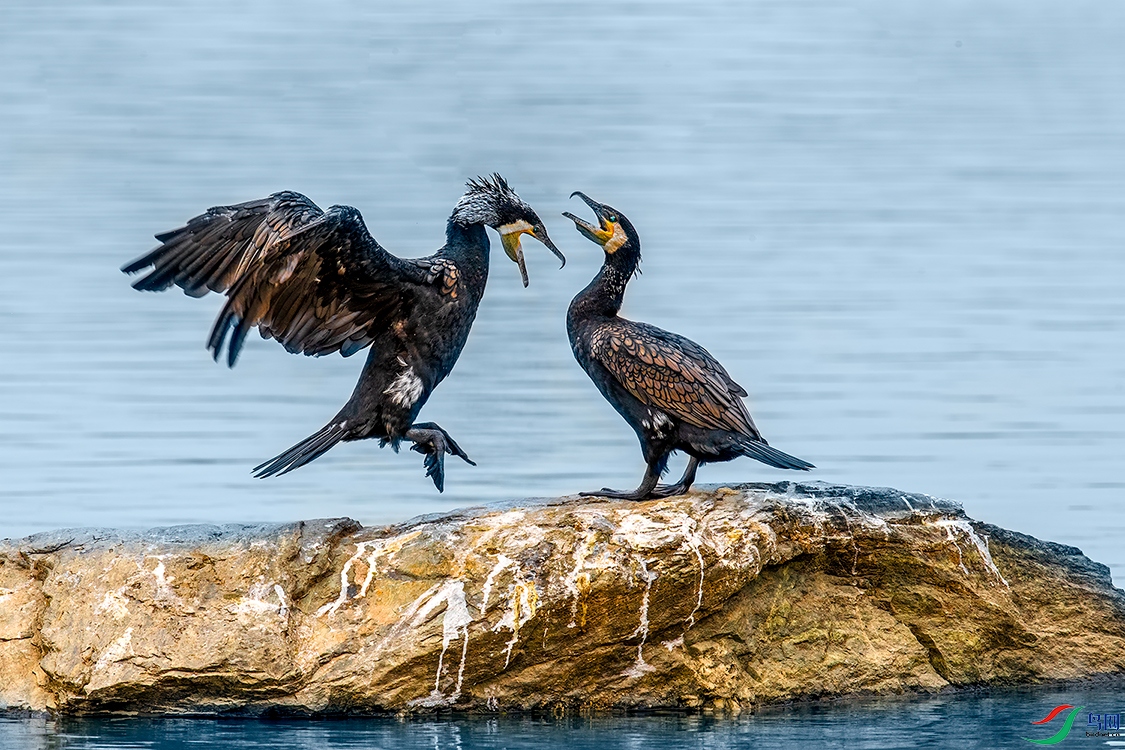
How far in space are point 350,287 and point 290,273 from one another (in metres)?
0.41

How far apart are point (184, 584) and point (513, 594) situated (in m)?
1.32

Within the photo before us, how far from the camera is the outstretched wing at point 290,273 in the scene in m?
6.96

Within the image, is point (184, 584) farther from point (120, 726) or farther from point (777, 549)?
point (777, 549)

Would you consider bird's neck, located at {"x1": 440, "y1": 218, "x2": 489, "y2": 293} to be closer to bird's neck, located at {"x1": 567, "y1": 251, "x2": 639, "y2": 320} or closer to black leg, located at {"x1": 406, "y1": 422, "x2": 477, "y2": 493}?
bird's neck, located at {"x1": 567, "y1": 251, "x2": 639, "y2": 320}

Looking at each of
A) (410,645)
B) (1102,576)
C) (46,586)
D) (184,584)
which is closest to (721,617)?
(410,645)

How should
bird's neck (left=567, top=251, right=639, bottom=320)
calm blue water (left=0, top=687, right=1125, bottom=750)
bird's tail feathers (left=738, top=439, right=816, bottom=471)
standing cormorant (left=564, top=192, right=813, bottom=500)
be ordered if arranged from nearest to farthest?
calm blue water (left=0, top=687, right=1125, bottom=750) → bird's tail feathers (left=738, top=439, right=816, bottom=471) → standing cormorant (left=564, top=192, right=813, bottom=500) → bird's neck (left=567, top=251, right=639, bottom=320)

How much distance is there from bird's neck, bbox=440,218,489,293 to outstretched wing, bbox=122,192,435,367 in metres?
0.20

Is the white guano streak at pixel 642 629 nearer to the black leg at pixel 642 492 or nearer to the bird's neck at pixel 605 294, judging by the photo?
the black leg at pixel 642 492

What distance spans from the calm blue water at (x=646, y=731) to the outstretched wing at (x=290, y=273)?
190 centimetres

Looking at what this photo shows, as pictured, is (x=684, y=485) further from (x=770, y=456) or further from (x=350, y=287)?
(x=350, y=287)

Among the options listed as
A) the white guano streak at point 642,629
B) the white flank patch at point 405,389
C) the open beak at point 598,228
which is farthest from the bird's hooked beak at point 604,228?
the white guano streak at point 642,629

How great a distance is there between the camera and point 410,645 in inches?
242

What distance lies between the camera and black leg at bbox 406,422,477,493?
7434 millimetres

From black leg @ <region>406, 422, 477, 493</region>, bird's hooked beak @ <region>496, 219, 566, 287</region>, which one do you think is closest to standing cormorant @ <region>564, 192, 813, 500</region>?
bird's hooked beak @ <region>496, 219, 566, 287</region>
